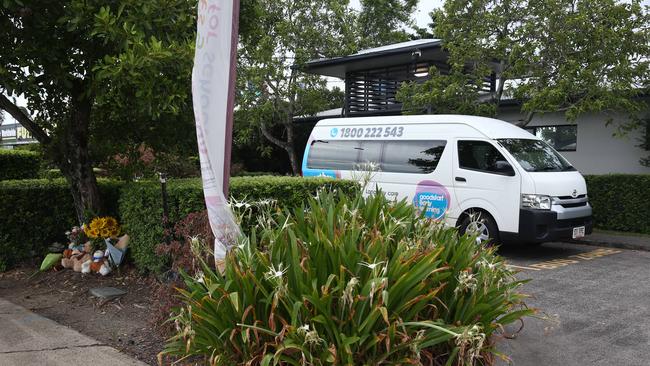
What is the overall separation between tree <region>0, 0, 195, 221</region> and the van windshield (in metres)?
5.54

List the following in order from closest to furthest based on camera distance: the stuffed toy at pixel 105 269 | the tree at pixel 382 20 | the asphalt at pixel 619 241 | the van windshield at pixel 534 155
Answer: the stuffed toy at pixel 105 269 → the van windshield at pixel 534 155 → the asphalt at pixel 619 241 → the tree at pixel 382 20

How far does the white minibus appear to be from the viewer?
8.55 meters

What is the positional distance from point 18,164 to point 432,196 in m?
8.34

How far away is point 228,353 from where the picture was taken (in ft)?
10.8

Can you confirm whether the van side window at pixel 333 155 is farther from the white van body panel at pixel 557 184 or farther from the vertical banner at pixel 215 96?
the vertical banner at pixel 215 96

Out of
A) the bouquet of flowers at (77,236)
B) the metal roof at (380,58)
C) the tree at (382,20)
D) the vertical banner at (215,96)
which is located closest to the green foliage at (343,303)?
the vertical banner at (215,96)

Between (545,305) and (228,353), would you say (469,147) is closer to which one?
(545,305)

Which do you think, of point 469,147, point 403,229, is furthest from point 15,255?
point 469,147

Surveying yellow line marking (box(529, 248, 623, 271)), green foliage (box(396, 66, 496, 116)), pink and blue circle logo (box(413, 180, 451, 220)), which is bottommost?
yellow line marking (box(529, 248, 623, 271))

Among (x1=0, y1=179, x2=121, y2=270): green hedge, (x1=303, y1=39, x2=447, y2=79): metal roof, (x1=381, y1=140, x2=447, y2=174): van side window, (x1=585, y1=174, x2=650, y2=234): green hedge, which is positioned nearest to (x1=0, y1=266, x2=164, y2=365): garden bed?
(x1=0, y1=179, x2=121, y2=270): green hedge

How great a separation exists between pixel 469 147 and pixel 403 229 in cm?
581

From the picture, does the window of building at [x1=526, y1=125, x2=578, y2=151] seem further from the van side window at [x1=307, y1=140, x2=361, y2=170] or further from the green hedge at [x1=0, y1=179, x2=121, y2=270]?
the green hedge at [x1=0, y1=179, x2=121, y2=270]

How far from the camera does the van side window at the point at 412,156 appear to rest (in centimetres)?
980

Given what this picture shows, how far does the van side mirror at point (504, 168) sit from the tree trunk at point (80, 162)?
5974 mm
